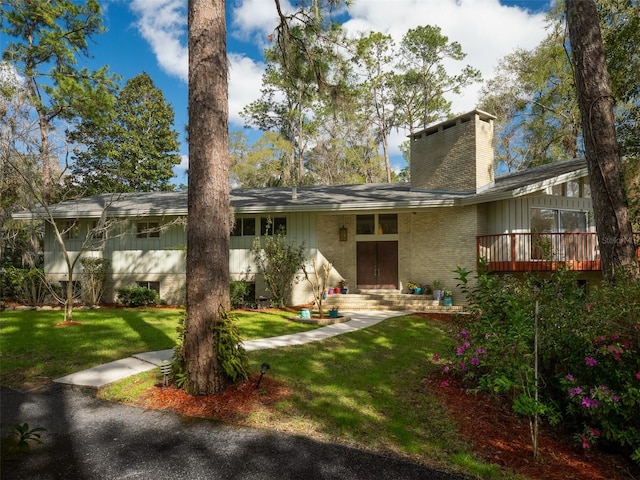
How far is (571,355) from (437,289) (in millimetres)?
8531

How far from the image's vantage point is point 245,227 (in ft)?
44.2

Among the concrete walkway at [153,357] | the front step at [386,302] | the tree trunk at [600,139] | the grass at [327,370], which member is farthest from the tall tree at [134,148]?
the tree trunk at [600,139]

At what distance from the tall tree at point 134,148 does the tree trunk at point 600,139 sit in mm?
27189

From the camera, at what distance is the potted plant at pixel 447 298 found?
11742 millimetres

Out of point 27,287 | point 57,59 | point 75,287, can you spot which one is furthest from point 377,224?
point 57,59

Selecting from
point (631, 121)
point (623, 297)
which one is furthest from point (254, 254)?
point (631, 121)

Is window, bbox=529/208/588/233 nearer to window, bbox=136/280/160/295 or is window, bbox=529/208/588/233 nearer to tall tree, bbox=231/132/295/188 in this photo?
window, bbox=136/280/160/295

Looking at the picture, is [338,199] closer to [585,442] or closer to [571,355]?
[571,355]

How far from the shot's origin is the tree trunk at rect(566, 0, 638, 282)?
584 centimetres

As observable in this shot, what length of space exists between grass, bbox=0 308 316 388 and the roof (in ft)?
10.2

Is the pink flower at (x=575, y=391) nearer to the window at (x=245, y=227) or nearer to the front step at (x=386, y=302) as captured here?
the front step at (x=386, y=302)

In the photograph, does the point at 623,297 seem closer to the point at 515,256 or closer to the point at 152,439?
the point at 152,439

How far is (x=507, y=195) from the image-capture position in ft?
34.3

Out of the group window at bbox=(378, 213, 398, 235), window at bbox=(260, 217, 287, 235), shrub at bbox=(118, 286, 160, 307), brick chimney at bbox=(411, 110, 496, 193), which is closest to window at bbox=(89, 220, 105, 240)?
shrub at bbox=(118, 286, 160, 307)
